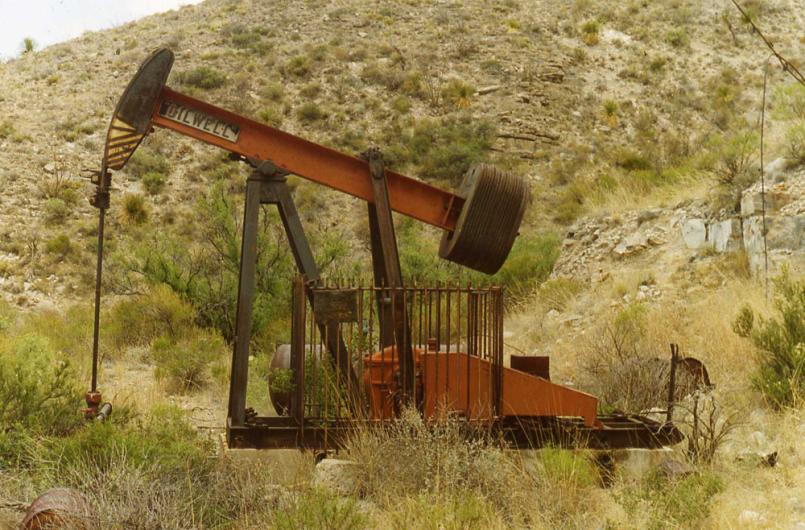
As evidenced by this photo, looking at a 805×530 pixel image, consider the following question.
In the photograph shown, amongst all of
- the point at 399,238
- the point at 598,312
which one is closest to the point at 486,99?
the point at 399,238

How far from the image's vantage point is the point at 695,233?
14.9 meters

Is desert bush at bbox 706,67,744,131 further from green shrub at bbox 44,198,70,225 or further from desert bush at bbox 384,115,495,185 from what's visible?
green shrub at bbox 44,198,70,225

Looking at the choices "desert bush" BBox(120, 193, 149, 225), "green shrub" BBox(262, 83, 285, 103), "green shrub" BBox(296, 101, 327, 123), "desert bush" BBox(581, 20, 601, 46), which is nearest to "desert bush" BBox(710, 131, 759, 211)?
"desert bush" BBox(120, 193, 149, 225)

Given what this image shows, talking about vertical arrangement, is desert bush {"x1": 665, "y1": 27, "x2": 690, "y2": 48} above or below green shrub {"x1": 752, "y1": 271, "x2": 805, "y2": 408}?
above

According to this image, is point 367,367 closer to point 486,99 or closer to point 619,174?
point 619,174

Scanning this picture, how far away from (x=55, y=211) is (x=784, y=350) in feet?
66.6

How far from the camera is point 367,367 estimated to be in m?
7.27

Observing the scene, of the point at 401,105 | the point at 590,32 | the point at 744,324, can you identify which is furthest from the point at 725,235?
the point at 590,32

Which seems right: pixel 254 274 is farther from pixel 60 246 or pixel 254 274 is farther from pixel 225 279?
pixel 60 246

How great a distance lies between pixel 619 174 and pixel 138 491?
21802 millimetres

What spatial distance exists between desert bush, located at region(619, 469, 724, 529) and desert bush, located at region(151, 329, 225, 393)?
671 cm

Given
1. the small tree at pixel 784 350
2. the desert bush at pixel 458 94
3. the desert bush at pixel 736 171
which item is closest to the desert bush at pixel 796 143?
the desert bush at pixel 736 171

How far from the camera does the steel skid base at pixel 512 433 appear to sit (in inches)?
263

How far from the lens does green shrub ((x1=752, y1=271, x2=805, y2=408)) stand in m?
8.27
